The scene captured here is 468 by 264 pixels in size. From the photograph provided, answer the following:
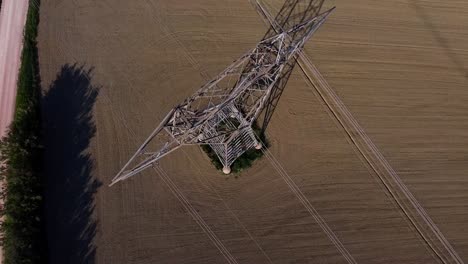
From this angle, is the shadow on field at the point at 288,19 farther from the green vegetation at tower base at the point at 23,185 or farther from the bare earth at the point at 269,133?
the green vegetation at tower base at the point at 23,185

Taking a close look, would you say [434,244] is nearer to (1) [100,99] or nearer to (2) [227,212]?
(2) [227,212]

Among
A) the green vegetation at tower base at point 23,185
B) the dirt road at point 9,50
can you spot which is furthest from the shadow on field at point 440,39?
the dirt road at point 9,50

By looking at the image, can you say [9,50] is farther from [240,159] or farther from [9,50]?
[240,159]

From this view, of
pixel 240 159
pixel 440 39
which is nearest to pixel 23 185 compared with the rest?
pixel 240 159

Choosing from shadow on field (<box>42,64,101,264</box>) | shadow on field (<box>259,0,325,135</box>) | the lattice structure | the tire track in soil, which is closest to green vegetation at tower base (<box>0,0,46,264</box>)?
shadow on field (<box>42,64,101,264</box>)

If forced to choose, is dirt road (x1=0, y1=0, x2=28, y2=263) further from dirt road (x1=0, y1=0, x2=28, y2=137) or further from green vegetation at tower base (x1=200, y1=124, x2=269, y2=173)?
green vegetation at tower base (x1=200, y1=124, x2=269, y2=173)

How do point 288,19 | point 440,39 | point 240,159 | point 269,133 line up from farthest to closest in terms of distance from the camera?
point 440,39 → point 288,19 → point 269,133 → point 240,159
